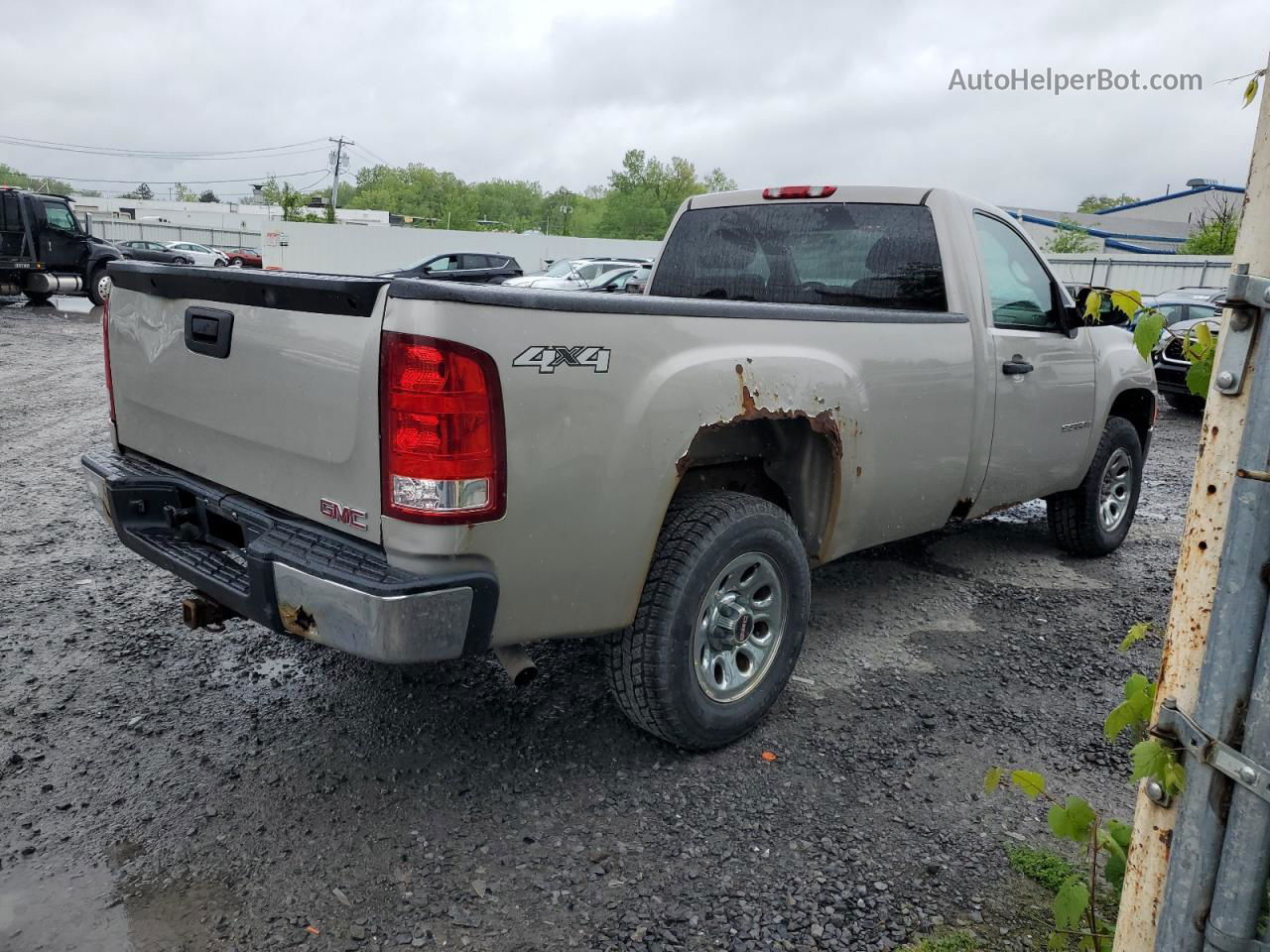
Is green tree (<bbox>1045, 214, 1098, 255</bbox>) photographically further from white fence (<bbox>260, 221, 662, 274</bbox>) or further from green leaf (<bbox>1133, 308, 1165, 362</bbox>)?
green leaf (<bbox>1133, 308, 1165, 362</bbox>)

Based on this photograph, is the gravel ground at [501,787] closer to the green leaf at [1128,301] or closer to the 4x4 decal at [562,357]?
the 4x4 decal at [562,357]

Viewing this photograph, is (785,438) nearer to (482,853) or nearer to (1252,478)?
(482,853)

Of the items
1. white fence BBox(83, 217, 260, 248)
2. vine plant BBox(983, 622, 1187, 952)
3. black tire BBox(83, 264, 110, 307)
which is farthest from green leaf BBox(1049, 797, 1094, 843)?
white fence BBox(83, 217, 260, 248)

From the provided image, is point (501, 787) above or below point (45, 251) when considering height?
below

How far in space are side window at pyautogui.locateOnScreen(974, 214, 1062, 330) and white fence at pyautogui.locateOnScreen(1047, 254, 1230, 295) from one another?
31207 mm

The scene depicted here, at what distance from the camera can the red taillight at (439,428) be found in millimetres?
2412

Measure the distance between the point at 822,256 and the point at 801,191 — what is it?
353 millimetres

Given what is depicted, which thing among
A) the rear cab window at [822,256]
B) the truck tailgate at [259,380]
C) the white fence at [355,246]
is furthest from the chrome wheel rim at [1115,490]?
the white fence at [355,246]

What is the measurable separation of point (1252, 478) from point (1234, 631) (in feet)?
0.77

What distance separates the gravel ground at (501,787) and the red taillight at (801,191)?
77.3 inches

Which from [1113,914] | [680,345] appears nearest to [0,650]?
[680,345]

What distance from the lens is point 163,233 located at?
55.1 meters

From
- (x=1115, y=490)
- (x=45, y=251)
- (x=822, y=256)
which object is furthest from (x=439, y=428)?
(x=45, y=251)

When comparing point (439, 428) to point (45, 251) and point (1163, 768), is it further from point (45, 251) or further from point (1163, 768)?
point (45, 251)
